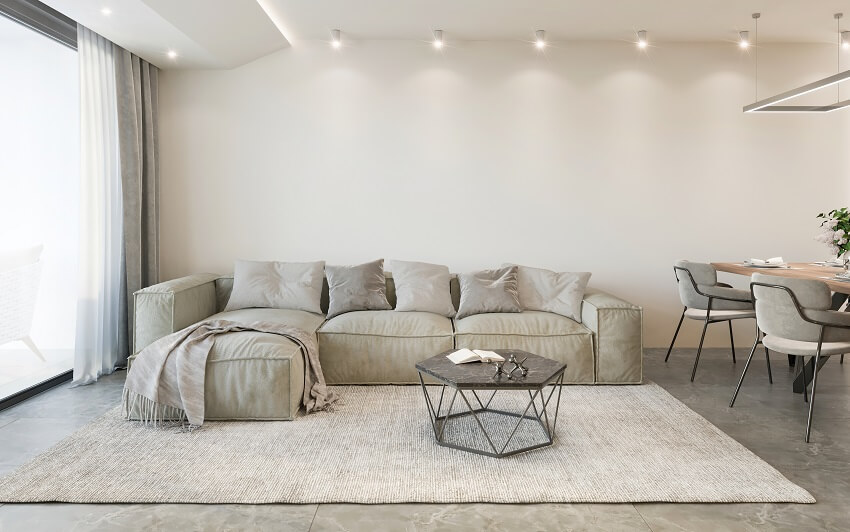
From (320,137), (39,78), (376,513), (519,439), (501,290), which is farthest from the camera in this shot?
(320,137)

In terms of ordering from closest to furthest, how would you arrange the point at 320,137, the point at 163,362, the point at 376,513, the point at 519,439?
the point at 376,513
the point at 519,439
the point at 163,362
the point at 320,137

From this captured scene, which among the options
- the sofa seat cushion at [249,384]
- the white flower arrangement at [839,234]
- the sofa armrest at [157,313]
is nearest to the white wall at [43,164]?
the sofa armrest at [157,313]

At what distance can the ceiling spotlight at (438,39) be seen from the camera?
17.5ft

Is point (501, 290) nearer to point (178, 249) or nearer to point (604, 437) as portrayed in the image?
point (604, 437)

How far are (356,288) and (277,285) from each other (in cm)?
65

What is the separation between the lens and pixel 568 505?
2.62 meters

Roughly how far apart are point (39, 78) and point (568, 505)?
430 cm

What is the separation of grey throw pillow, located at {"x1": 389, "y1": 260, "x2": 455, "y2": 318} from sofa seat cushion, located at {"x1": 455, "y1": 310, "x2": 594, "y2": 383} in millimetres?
442

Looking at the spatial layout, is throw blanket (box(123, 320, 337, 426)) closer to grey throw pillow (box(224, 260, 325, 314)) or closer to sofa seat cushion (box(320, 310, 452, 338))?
sofa seat cushion (box(320, 310, 452, 338))

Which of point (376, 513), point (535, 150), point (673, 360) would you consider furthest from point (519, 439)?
point (535, 150)

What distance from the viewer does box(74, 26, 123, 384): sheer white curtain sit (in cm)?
455

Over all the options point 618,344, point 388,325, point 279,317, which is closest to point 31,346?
point 279,317

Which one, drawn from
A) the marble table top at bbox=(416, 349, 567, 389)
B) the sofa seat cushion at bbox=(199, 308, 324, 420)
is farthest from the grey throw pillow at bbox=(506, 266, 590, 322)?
the sofa seat cushion at bbox=(199, 308, 324, 420)

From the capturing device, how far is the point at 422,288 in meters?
5.00
